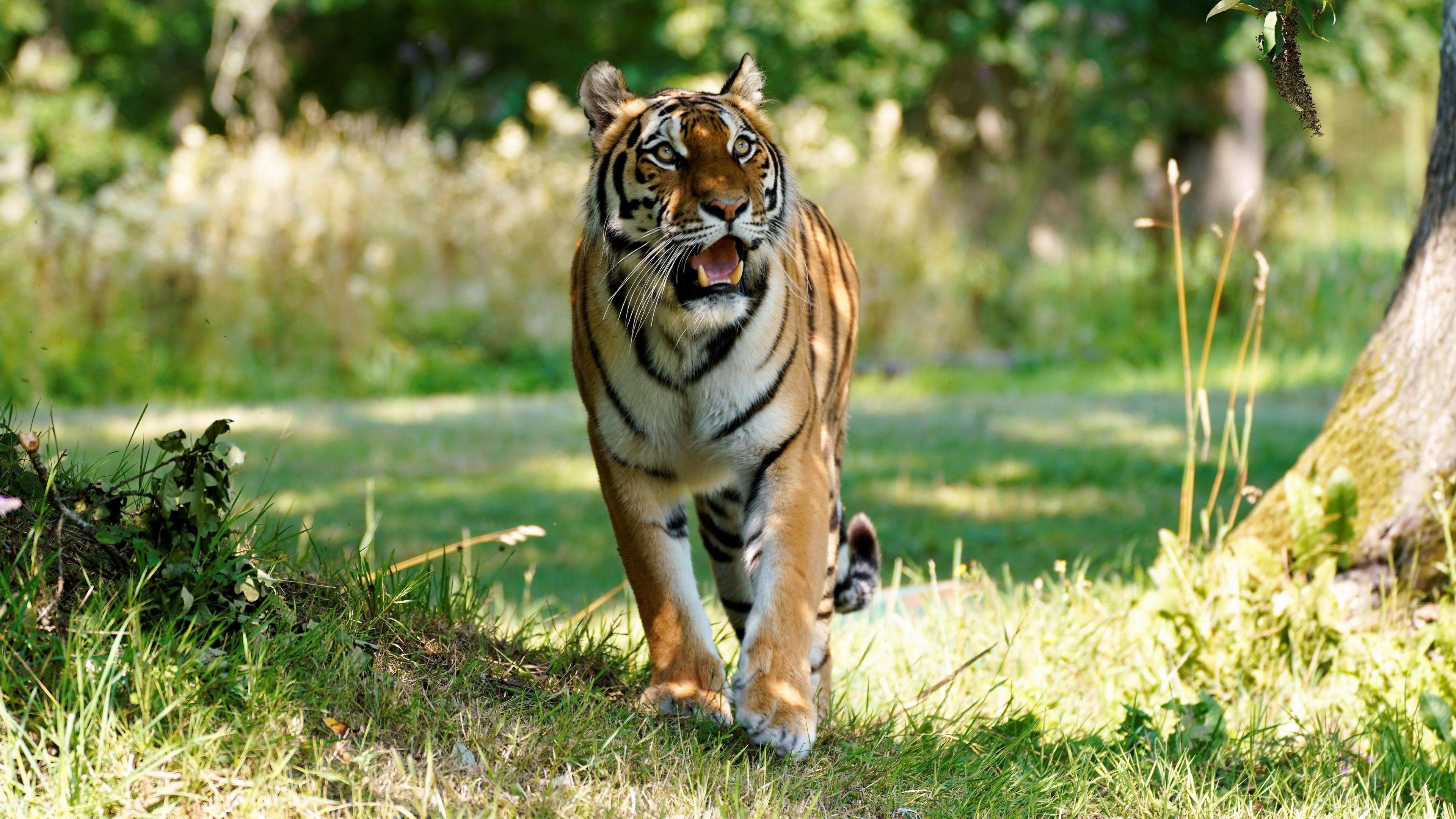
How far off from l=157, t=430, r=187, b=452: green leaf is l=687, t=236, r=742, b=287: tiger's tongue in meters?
1.19

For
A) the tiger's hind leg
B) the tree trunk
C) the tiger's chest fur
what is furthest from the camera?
the tree trunk

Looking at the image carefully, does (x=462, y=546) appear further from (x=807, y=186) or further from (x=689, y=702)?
(x=807, y=186)

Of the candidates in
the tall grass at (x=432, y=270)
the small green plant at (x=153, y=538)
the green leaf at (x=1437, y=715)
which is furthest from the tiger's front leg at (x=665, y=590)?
the tall grass at (x=432, y=270)

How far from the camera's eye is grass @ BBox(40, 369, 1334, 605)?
20.8ft

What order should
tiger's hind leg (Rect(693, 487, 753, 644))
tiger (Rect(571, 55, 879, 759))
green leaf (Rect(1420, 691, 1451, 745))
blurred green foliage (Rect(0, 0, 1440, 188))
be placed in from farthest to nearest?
blurred green foliage (Rect(0, 0, 1440, 188)) < tiger's hind leg (Rect(693, 487, 753, 644)) < green leaf (Rect(1420, 691, 1451, 745)) < tiger (Rect(571, 55, 879, 759))

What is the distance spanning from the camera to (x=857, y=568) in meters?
4.27

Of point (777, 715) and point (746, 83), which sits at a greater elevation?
point (746, 83)

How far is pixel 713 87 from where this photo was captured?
1330 centimetres

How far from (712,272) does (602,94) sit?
2.20 ft

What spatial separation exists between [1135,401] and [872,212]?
3.61m

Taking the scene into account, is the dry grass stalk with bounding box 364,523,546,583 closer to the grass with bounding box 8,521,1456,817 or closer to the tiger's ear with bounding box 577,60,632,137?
the grass with bounding box 8,521,1456,817

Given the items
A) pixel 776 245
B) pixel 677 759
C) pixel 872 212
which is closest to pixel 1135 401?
pixel 872 212

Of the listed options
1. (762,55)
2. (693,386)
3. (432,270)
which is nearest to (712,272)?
(693,386)

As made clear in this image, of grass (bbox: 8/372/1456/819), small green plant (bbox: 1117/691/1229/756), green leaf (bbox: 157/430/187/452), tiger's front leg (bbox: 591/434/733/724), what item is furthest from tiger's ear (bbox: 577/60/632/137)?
small green plant (bbox: 1117/691/1229/756)
